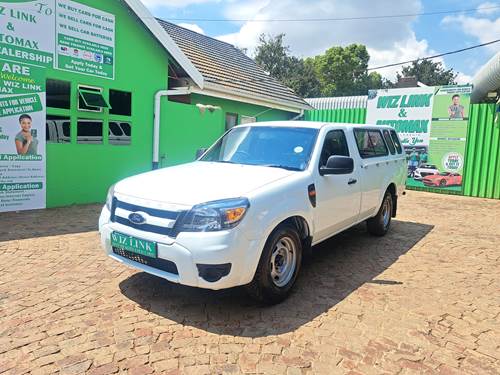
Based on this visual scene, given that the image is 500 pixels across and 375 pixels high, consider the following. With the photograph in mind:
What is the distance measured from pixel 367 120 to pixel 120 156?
9.16 meters

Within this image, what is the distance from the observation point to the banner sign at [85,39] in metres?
8.05

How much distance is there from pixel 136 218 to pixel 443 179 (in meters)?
12.2

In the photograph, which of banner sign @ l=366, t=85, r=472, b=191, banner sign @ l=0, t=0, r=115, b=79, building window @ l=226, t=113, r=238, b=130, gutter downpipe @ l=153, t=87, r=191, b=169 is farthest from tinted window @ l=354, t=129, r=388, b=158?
banner sign @ l=366, t=85, r=472, b=191

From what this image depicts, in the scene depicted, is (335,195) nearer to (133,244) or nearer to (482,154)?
(133,244)

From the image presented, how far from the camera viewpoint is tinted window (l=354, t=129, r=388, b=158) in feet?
19.3

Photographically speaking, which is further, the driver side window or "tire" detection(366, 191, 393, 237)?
"tire" detection(366, 191, 393, 237)

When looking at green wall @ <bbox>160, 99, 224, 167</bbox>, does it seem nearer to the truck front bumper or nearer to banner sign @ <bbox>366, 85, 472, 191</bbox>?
banner sign @ <bbox>366, 85, 472, 191</bbox>

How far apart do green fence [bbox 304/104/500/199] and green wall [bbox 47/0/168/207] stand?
31.4ft

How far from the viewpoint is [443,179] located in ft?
43.7

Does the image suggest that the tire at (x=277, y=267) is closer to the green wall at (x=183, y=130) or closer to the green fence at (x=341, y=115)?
the green wall at (x=183, y=130)

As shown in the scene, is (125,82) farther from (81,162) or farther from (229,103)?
(229,103)

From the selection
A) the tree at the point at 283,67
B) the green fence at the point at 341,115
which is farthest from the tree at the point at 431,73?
the green fence at the point at 341,115

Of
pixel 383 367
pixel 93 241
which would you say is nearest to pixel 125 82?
pixel 93 241

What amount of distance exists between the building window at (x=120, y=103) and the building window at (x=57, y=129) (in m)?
1.11
